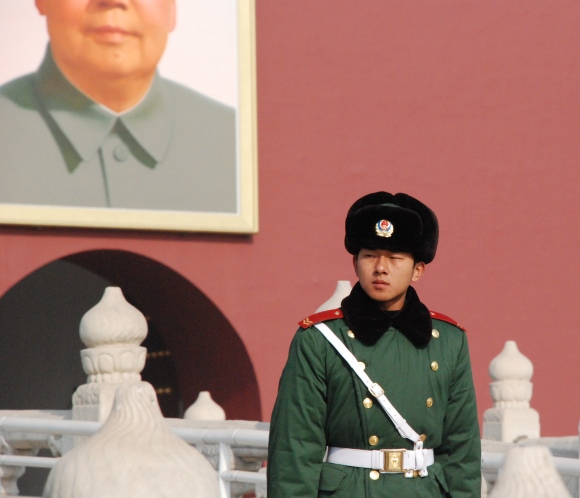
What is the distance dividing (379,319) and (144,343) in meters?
7.97

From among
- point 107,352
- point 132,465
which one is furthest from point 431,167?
point 132,465

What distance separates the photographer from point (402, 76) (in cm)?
1012

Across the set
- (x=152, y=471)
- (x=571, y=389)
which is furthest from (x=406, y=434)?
(x=571, y=389)

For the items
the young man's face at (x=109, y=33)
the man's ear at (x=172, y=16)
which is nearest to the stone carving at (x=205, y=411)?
the young man's face at (x=109, y=33)

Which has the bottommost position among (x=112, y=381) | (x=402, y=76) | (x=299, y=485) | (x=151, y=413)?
(x=299, y=485)

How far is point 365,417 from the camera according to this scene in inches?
108

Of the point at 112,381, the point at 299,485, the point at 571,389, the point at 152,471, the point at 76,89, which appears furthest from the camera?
the point at 571,389

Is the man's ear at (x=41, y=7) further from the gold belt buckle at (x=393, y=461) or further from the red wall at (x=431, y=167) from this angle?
the gold belt buckle at (x=393, y=461)

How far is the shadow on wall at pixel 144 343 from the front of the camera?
956 cm

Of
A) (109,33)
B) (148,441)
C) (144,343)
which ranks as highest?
(109,33)

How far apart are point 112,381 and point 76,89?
2.98m

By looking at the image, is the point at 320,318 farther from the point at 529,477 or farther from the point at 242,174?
the point at 242,174

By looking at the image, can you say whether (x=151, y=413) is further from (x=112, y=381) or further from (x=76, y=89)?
(x=76, y=89)

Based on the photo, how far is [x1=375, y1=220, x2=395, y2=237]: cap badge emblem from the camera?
277 centimetres
